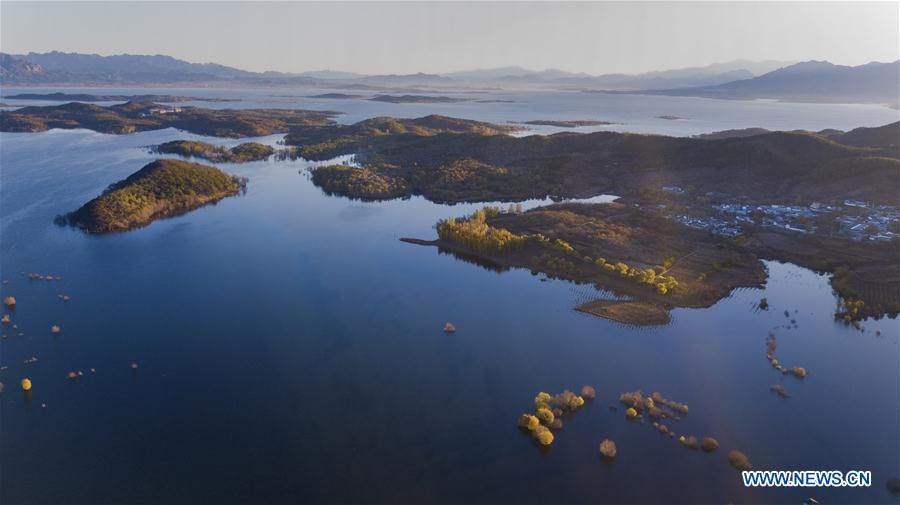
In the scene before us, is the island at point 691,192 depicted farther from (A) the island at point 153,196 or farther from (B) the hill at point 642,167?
(A) the island at point 153,196

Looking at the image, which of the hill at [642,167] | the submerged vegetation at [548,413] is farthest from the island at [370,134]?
the submerged vegetation at [548,413]

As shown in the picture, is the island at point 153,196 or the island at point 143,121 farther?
the island at point 143,121

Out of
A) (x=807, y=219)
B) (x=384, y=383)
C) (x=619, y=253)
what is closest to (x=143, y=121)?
(x=619, y=253)

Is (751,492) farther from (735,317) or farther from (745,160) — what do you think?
(745,160)

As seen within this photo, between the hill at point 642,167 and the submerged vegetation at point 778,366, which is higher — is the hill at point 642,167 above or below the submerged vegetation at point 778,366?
above

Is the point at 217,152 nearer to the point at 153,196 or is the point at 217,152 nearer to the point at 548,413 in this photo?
the point at 153,196

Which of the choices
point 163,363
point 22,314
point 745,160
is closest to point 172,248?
point 22,314

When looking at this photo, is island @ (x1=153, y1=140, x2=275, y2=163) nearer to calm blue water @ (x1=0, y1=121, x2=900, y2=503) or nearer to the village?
calm blue water @ (x1=0, y1=121, x2=900, y2=503)

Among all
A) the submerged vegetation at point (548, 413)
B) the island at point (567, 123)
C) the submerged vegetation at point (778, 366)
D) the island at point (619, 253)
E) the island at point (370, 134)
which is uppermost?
the island at point (567, 123)
